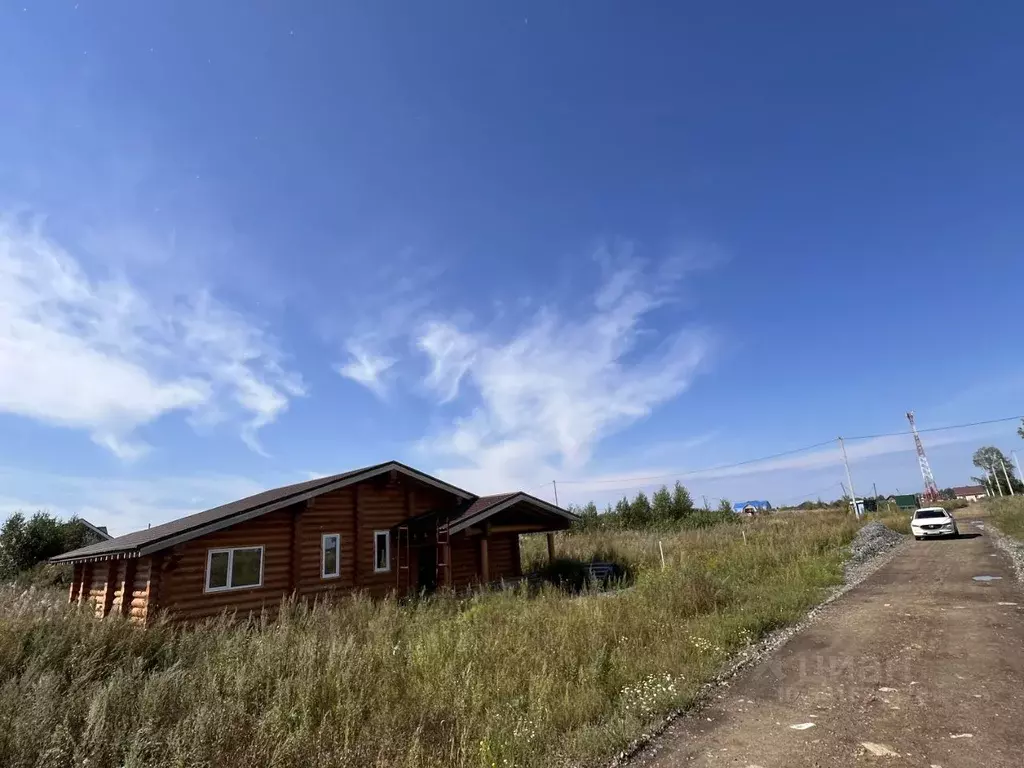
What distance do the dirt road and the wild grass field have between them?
2.16ft

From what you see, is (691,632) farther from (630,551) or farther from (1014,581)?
(630,551)

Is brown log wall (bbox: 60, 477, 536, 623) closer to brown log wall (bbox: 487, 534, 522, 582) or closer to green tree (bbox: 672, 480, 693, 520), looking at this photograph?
brown log wall (bbox: 487, 534, 522, 582)

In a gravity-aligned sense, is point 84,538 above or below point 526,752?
above

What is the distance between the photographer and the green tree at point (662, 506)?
44500 mm

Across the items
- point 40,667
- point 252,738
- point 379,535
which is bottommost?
point 252,738

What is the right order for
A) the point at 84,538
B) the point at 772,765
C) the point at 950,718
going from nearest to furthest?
the point at 772,765
the point at 950,718
the point at 84,538

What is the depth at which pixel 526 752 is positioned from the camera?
16.3 feet

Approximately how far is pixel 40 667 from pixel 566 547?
2252 cm

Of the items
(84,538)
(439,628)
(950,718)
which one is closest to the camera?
(950,718)

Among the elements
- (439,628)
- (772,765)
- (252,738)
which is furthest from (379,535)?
(772,765)

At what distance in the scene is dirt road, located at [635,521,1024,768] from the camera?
4805mm

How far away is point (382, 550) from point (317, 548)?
2.59m

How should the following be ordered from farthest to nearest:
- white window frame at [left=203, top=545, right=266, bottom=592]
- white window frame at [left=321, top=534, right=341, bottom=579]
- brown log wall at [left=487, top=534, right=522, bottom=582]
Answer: brown log wall at [left=487, top=534, right=522, bottom=582] → white window frame at [left=321, top=534, right=341, bottom=579] → white window frame at [left=203, top=545, right=266, bottom=592]

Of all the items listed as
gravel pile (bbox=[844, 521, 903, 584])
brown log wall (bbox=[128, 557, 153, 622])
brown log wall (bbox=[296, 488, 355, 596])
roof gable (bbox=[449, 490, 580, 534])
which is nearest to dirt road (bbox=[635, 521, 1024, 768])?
gravel pile (bbox=[844, 521, 903, 584])
